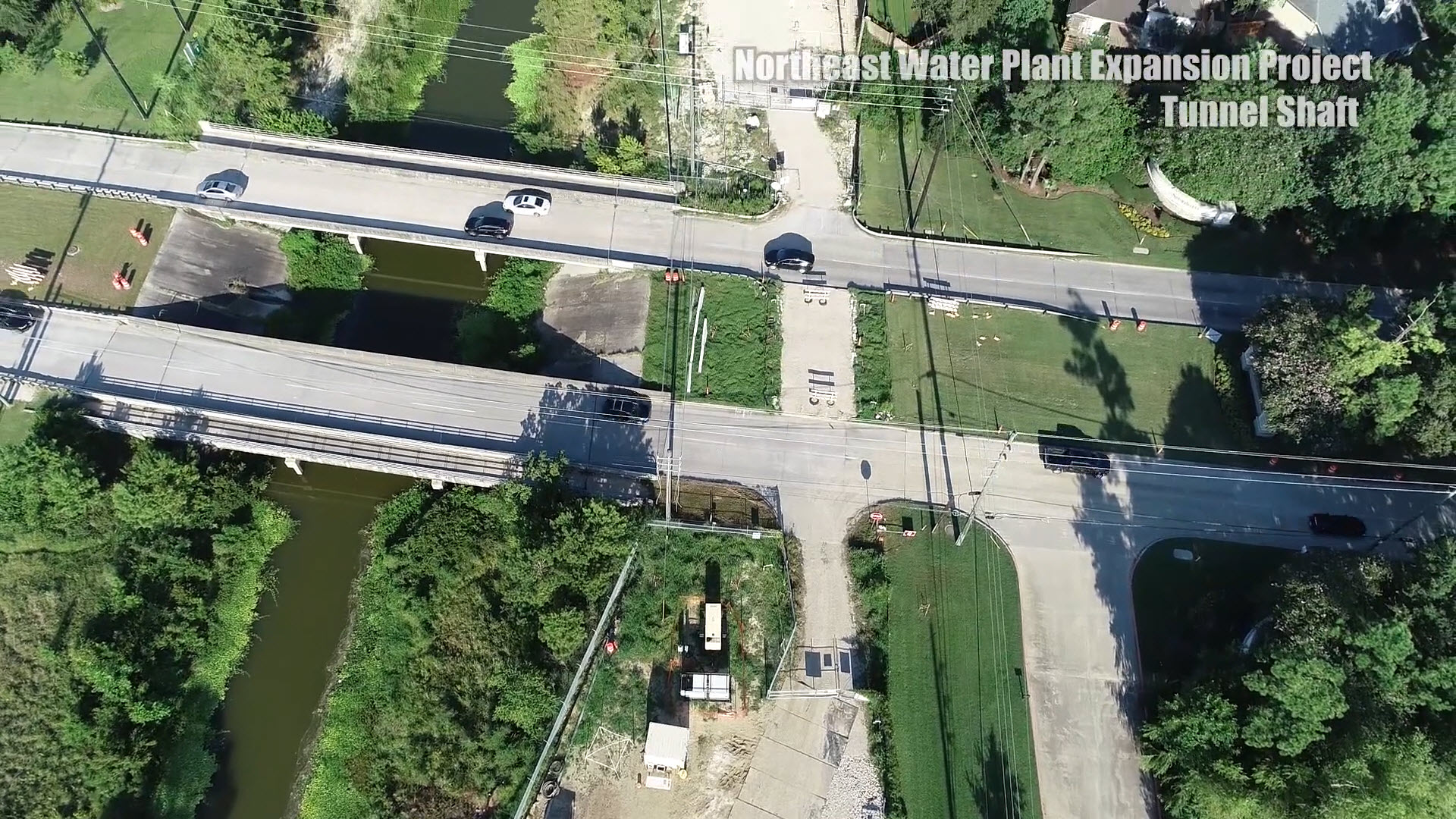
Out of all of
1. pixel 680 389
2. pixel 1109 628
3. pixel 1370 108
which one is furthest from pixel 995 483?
pixel 1370 108

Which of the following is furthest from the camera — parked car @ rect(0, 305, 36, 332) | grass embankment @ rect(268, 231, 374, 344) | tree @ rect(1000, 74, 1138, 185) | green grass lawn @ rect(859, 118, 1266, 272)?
green grass lawn @ rect(859, 118, 1266, 272)

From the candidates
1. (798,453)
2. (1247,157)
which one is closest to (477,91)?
(798,453)

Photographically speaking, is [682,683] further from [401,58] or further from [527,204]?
[401,58]

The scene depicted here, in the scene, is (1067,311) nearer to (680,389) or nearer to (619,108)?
(680,389)

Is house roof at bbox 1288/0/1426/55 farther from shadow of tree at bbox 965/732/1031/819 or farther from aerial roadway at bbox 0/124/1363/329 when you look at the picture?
shadow of tree at bbox 965/732/1031/819

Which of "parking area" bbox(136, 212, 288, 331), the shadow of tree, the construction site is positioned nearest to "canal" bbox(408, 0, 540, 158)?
"parking area" bbox(136, 212, 288, 331)

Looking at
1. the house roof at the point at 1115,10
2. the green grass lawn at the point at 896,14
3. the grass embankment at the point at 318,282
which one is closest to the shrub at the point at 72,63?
the grass embankment at the point at 318,282
